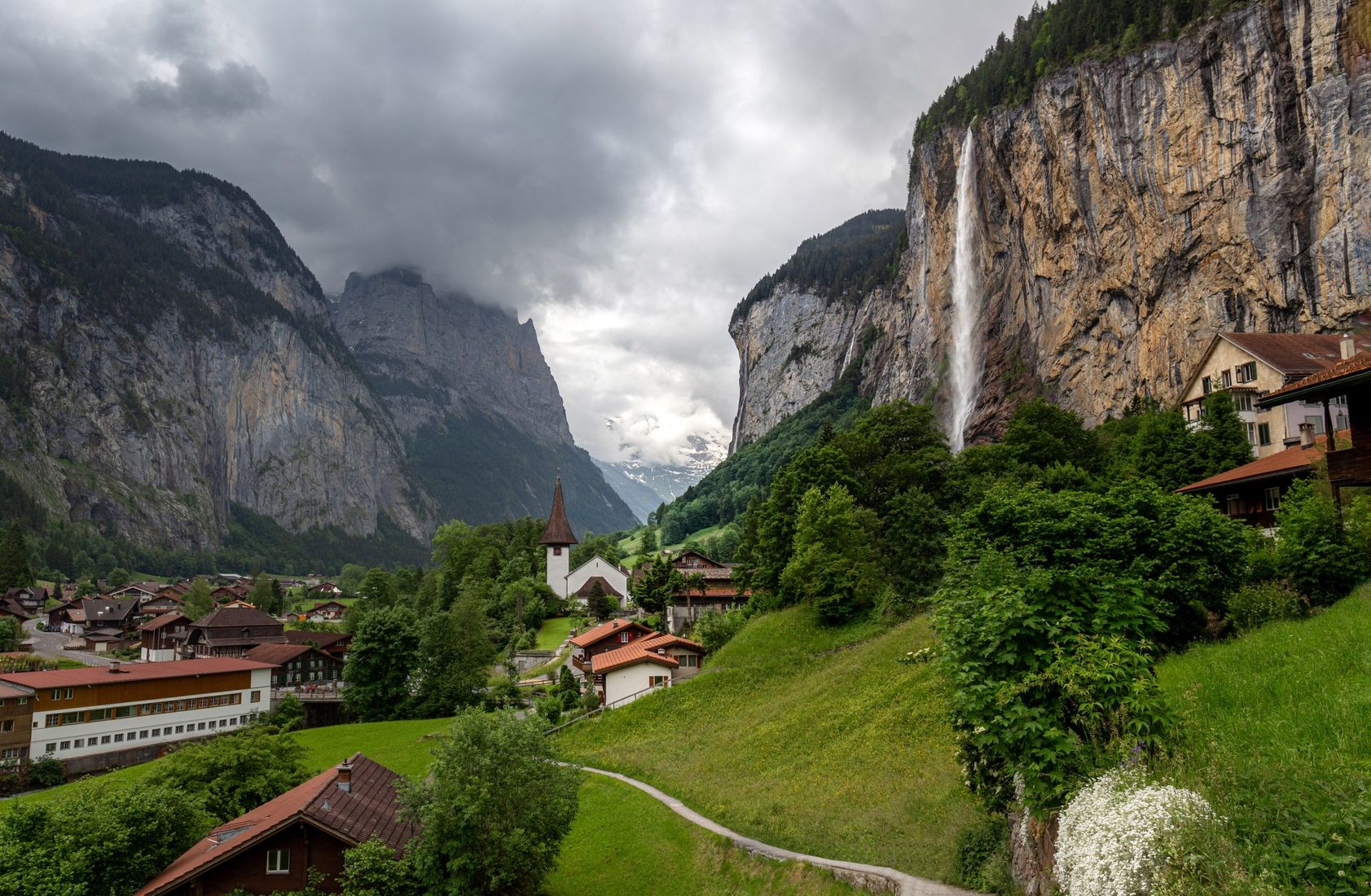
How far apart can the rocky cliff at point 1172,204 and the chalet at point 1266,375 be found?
756cm

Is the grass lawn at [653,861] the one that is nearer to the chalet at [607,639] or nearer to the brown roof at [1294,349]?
the chalet at [607,639]

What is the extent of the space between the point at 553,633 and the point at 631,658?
3317cm

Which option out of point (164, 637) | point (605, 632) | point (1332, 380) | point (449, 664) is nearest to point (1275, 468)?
point (1332, 380)

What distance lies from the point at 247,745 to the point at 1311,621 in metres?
32.6

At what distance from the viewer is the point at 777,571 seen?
52656 millimetres

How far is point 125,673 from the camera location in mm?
55344

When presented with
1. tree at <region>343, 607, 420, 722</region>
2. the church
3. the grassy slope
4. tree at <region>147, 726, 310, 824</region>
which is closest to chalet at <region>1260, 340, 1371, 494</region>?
the grassy slope

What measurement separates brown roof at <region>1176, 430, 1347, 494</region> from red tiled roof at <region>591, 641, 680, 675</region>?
26.2m

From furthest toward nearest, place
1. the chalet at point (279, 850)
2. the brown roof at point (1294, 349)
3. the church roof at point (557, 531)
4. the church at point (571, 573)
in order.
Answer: the church roof at point (557, 531), the church at point (571, 573), the brown roof at point (1294, 349), the chalet at point (279, 850)

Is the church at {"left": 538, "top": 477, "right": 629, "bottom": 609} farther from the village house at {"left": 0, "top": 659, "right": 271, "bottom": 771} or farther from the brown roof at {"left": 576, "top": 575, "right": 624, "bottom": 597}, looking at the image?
the village house at {"left": 0, "top": 659, "right": 271, "bottom": 771}

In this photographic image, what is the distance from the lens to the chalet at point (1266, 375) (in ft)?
146

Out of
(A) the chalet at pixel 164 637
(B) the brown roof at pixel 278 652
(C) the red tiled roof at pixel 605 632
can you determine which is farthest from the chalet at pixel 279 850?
(A) the chalet at pixel 164 637

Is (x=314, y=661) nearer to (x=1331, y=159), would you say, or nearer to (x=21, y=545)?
(x=21, y=545)

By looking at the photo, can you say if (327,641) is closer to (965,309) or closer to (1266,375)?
(1266,375)
